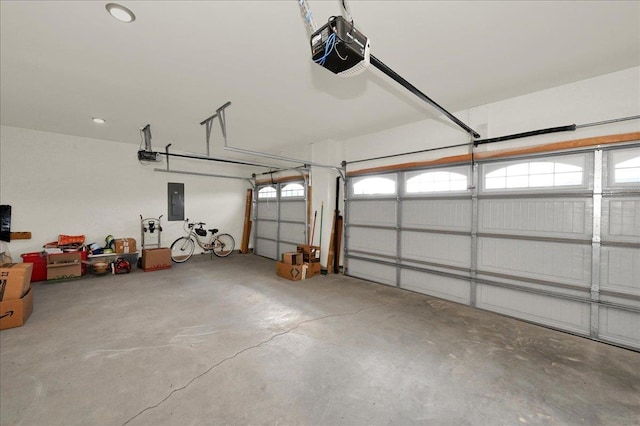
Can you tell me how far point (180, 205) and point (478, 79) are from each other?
7112 mm

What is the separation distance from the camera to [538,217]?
316cm

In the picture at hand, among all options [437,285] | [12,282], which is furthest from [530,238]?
[12,282]

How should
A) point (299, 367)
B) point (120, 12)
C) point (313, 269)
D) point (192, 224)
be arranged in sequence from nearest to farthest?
point (120, 12) < point (299, 367) < point (313, 269) < point (192, 224)

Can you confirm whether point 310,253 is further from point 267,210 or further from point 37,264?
point 37,264

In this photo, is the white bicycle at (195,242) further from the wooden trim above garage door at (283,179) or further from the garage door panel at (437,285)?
the garage door panel at (437,285)

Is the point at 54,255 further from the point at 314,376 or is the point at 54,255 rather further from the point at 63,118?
the point at 314,376

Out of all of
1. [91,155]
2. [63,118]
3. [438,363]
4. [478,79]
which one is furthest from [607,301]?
[91,155]

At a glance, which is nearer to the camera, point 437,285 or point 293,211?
point 437,285

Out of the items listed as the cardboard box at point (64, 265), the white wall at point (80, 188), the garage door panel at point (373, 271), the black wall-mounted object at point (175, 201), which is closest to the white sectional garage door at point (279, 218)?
the garage door panel at point (373, 271)

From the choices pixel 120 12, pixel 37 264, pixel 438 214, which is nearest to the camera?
pixel 120 12

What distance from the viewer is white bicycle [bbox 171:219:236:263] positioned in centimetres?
689

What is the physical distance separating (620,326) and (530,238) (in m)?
1.15

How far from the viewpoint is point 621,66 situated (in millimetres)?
2609

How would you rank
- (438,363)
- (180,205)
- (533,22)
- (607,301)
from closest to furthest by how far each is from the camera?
A: (533,22), (438,363), (607,301), (180,205)
